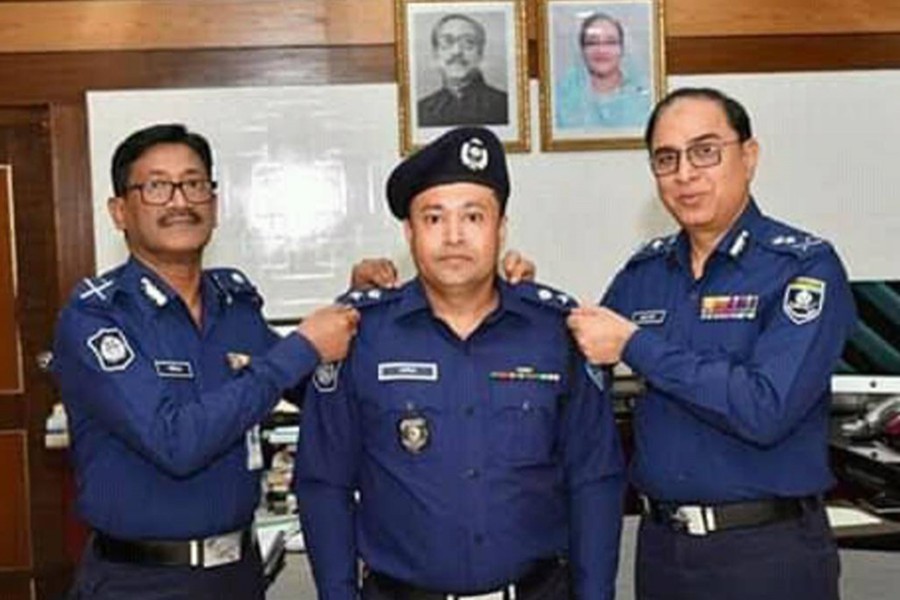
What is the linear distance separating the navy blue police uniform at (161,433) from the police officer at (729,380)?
0.64m

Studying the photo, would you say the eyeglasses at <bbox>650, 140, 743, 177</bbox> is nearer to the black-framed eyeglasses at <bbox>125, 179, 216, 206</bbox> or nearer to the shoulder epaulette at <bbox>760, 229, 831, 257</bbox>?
the shoulder epaulette at <bbox>760, 229, 831, 257</bbox>

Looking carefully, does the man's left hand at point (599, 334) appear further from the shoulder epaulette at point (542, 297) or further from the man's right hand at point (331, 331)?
the man's right hand at point (331, 331)

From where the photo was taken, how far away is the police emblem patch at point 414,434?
6.85 ft

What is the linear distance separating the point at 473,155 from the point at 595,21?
3445 millimetres

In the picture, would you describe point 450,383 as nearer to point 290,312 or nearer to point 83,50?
point 290,312

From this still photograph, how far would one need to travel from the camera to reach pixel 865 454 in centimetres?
343

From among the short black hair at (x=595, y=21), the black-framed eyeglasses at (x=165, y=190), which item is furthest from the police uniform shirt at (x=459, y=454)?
the short black hair at (x=595, y=21)

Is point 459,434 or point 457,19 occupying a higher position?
point 457,19

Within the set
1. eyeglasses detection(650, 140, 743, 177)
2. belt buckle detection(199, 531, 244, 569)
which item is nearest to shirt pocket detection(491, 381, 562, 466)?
eyeglasses detection(650, 140, 743, 177)

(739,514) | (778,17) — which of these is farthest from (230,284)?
(778,17)

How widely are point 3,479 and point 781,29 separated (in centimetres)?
381

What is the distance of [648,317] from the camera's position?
94.0 inches

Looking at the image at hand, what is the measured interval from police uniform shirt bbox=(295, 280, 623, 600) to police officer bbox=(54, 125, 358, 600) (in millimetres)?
103

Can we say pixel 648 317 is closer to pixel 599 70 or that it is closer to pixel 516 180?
pixel 516 180
